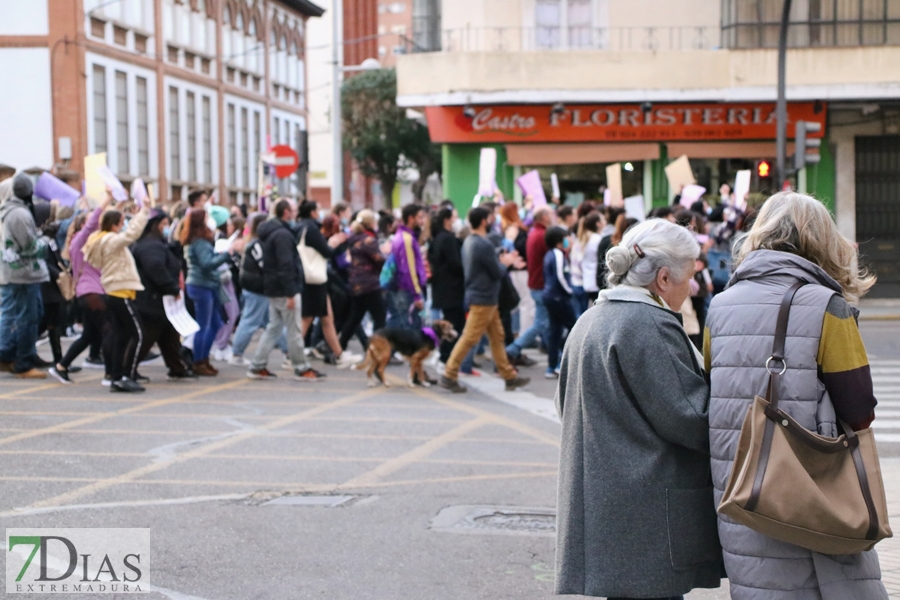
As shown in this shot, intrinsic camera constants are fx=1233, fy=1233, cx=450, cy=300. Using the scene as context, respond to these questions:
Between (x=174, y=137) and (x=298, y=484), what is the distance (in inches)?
1362

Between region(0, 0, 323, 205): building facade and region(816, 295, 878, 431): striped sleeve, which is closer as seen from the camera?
region(816, 295, 878, 431): striped sleeve

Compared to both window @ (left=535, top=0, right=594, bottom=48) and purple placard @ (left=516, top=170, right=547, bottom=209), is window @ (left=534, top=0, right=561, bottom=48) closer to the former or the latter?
window @ (left=535, top=0, right=594, bottom=48)

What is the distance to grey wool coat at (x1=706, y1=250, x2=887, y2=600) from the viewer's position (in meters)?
3.44

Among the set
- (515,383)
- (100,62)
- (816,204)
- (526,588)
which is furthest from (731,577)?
(100,62)

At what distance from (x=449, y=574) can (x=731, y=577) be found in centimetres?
238

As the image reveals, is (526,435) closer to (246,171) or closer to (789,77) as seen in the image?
(789,77)

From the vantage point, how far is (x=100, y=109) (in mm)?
35219

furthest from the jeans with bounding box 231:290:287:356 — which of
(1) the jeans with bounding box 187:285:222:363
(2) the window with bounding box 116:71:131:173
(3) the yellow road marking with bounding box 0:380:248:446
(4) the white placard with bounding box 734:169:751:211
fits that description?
(2) the window with bounding box 116:71:131:173

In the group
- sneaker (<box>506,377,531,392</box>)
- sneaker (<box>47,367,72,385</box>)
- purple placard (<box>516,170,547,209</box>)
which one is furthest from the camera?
purple placard (<box>516,170,547,209</box>)

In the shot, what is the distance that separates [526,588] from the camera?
5531 millimetres

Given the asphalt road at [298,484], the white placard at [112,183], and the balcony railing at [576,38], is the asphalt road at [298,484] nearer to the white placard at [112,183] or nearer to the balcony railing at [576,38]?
the white placard at [112,183]

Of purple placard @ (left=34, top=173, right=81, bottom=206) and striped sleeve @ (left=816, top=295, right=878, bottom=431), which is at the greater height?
purple placard @ (left=34, top=173, right=81, bottom=206)

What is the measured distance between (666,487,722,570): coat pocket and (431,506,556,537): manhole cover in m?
2.86

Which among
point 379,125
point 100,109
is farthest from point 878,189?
point 379,125
